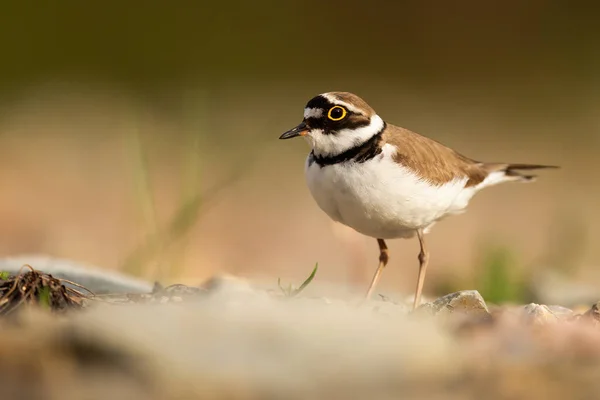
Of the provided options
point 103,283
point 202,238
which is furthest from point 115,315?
point 202,238

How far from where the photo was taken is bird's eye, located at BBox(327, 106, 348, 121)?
3389mm

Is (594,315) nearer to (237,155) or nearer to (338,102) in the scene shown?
(338,102)

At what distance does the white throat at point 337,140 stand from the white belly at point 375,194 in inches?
2.6

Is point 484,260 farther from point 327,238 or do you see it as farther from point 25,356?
point 25,356

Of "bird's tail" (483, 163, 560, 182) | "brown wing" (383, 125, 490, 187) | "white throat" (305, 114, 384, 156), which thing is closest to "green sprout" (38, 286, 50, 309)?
"white throat" (305, 114, 384, 156)

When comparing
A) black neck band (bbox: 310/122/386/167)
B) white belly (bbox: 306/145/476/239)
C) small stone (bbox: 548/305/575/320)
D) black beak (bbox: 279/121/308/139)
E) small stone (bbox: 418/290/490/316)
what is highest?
black beak (bbox: 279/121/308/139)

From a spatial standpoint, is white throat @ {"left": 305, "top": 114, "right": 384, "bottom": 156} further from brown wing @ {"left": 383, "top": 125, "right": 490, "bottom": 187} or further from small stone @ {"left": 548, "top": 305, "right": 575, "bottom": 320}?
small stone @ {"left": 548, "top": 305, "right": 575, "bottom": 320}

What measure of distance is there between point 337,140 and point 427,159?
39cm

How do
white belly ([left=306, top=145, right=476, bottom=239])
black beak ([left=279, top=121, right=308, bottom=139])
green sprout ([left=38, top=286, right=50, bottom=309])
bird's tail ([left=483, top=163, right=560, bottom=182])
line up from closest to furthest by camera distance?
1. green sprout ([left=38, top=286, right=50, bottom=309])
2. white belly ([left=306, top=145, right=476, bottom=239])
3. black beak ([left=279, top=121, right=308, bottom=139])
4. bird's tail ([left=483, top=163, right=560, bottom=182])

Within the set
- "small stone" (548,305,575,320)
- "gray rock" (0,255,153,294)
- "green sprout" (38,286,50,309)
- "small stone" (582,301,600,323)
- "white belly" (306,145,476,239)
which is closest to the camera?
"green sprout" (38,286,50,309)

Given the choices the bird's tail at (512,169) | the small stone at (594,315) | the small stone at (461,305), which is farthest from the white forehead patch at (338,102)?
the small stone at (594,315)

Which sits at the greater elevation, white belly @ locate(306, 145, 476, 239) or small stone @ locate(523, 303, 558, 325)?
white belly @ locate(306, 145, 476, 239)

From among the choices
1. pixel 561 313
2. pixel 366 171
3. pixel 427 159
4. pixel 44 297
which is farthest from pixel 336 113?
pixel 44 297

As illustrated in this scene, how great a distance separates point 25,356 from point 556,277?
3715mm
